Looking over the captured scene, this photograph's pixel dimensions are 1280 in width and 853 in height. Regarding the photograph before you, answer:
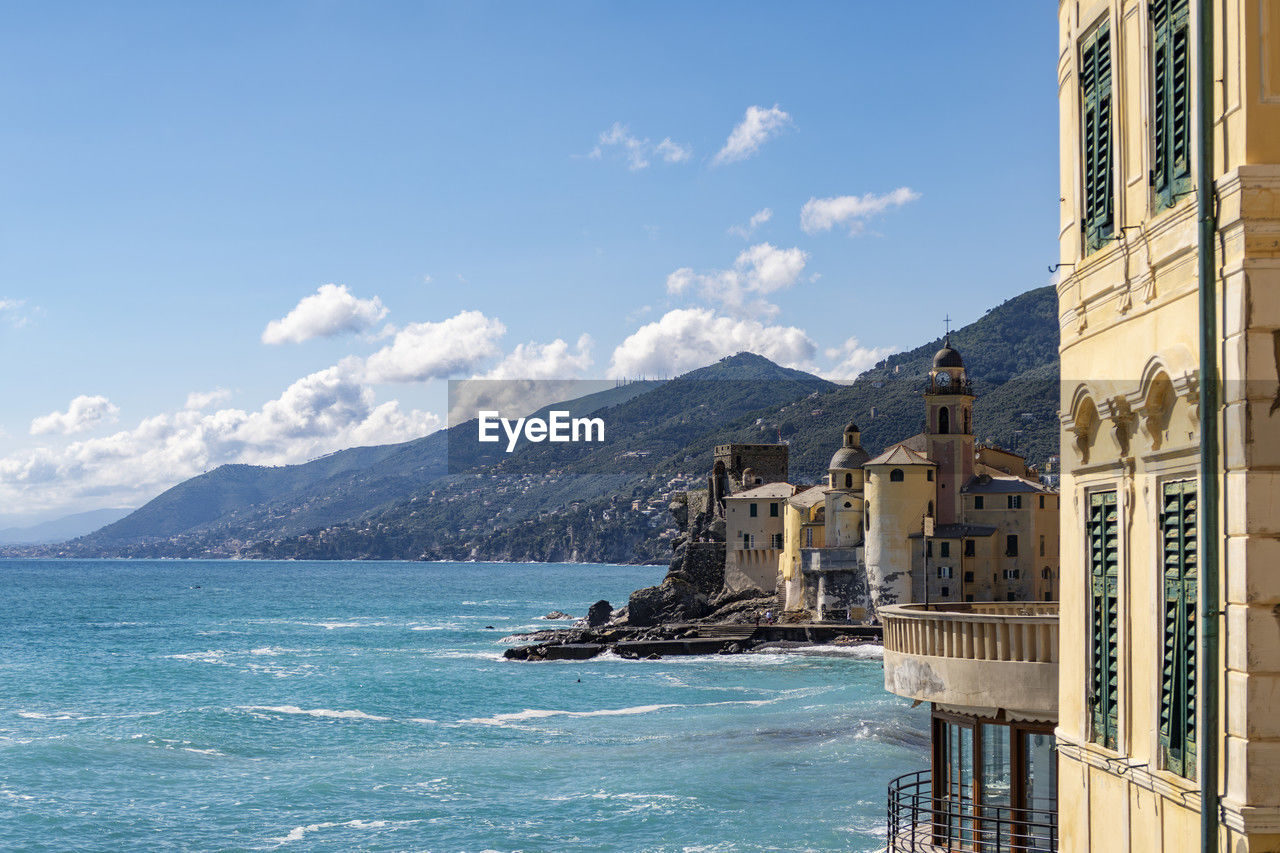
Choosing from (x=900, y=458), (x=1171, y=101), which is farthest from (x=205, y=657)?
(x=1171, y=101)

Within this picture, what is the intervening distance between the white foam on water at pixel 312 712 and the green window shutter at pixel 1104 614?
47985 millimetres

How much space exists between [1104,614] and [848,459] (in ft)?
241

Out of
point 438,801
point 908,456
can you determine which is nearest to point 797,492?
point 908,456

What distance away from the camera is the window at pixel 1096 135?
10.9m

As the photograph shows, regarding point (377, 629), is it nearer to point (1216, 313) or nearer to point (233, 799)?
point (233, 799)

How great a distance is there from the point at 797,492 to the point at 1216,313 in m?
86.3

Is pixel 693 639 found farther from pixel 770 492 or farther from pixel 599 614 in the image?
pixel 599 614

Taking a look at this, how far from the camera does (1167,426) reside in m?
9.23

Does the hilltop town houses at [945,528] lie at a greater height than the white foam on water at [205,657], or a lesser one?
greater

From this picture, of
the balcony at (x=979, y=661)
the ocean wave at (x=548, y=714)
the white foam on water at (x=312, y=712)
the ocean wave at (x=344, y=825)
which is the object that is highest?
the balcony at (x=979, y=661)

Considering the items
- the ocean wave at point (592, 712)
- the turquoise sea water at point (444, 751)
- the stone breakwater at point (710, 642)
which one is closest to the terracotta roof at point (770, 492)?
the stone breakwater at point (710, 642)

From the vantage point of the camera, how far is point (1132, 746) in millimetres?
9977

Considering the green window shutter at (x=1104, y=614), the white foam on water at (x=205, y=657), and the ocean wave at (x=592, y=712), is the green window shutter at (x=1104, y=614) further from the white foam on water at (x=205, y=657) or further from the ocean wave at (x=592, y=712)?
the white foam on water at (x=205, y=657)

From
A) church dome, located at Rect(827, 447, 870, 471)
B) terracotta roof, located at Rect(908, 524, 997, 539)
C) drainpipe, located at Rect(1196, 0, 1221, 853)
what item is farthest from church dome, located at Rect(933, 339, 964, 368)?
drainpipe, located at Rect(1196, 0, 1221, 853)
